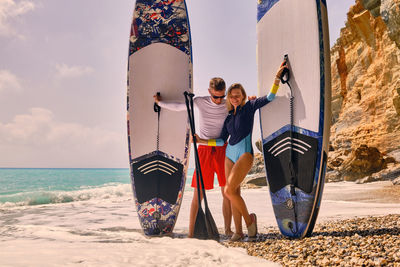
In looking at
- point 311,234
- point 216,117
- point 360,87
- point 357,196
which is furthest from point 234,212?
point 360,87

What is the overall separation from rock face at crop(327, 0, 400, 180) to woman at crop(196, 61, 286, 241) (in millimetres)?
7701

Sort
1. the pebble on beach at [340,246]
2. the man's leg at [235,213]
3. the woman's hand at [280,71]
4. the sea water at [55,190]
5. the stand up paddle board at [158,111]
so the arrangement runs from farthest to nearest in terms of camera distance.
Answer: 1. the sea water at [55,190]
2. the stand up paddle board at [158,111]
3. the man's leg at [235,213]
4. the woman's hand at [280,71]
5. the pebble on beach at [340,246]

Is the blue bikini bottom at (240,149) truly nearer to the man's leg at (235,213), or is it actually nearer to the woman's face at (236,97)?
the man's leg at (235,213)

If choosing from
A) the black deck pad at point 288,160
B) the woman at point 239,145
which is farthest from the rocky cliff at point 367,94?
the woman at point 239,145

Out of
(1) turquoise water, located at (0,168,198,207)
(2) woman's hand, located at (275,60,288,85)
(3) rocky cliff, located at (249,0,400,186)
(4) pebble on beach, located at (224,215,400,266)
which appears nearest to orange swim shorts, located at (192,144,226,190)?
(4) pebble on beach, located at (224,215,400,266)

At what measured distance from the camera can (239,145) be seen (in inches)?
113

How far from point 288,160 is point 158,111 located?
5.51ft

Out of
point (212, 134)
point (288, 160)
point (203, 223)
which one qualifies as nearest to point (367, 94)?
point (288, 160)

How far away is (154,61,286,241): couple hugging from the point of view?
112 inches

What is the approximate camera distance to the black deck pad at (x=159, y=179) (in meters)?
3.68

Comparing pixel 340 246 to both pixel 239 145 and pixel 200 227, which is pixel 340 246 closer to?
pixel 239 145

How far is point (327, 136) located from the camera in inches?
106

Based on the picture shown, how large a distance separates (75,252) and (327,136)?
7.22 ft

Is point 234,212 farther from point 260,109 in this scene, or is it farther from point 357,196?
point 357,196
